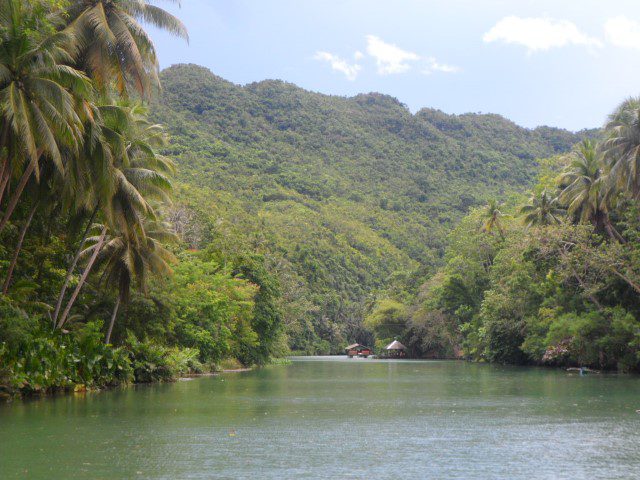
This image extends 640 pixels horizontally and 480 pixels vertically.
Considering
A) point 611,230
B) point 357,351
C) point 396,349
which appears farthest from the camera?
point 357,351

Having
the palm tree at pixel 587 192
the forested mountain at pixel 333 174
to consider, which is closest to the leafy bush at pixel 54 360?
the palm tree at pixel 587 192

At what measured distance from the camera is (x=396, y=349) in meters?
86.8

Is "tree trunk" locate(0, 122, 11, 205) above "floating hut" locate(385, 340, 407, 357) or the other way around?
above

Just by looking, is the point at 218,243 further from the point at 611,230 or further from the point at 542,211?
the point at 611,230

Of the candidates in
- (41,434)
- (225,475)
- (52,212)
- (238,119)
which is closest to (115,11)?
(52,212)

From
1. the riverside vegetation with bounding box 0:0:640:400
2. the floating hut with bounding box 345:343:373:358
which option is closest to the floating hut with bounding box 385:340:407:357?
the riverside vegetation with bounding box 0:0:640:400

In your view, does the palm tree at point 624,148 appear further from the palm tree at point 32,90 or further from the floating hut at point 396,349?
the floating hut at point 396,349

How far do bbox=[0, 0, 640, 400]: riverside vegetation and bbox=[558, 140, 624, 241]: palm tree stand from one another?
0.43ft

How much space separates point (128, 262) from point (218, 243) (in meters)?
24.5

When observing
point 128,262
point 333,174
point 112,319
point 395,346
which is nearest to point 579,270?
point 128,262

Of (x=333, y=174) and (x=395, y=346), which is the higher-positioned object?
(x=333, y=174)

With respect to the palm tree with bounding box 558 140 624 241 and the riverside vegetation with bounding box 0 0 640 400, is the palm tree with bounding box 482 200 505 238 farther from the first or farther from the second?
the palm tree with bounding box 558 140 624 241

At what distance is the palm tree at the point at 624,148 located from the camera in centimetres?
3612

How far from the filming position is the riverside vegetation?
823 inches
